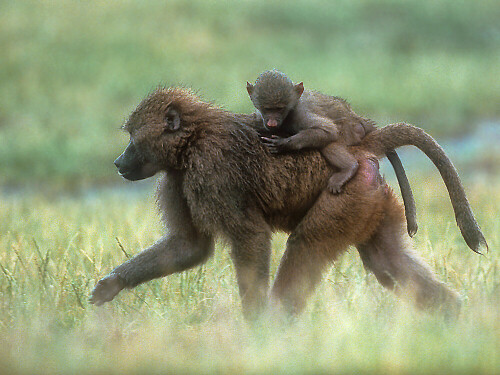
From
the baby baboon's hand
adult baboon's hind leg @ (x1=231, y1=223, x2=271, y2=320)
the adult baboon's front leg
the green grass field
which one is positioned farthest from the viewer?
the adult baboon's front leg

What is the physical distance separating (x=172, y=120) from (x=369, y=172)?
1.14 m

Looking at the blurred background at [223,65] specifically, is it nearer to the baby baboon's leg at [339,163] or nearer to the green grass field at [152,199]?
the green grass field at [152,199]

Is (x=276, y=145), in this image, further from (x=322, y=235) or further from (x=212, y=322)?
(x=212, y=322)

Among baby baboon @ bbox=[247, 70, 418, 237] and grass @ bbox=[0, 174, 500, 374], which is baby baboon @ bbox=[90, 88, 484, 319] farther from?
grass @ bbox=[0, 174, 500, 374]

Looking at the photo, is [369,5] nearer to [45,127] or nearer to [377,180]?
[45,127]

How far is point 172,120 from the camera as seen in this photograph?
4906mm

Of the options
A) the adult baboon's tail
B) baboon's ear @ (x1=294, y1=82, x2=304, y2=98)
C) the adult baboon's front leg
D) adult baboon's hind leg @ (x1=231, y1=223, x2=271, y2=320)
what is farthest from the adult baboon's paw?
the adult baboon's tail

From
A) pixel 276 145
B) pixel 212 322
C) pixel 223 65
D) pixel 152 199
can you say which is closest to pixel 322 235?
pixel 276 145

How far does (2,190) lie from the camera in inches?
423

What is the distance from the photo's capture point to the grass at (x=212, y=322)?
3422 millimetres

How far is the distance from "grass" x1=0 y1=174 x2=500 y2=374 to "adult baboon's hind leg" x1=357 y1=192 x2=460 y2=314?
0.14 m

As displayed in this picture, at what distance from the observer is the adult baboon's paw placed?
4836 millimetres

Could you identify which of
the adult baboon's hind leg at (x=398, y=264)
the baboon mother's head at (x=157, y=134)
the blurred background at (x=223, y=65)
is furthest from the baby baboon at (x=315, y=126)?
the blurred background at (x=223, y=65)

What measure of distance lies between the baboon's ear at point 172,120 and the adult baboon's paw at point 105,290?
34.7 inches
